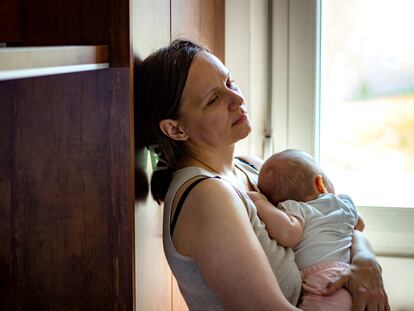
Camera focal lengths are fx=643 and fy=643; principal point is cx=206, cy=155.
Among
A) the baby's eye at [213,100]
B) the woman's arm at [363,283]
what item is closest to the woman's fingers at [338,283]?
the woman's arm at [363,283]

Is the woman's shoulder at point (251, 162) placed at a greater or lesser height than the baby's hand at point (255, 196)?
greater

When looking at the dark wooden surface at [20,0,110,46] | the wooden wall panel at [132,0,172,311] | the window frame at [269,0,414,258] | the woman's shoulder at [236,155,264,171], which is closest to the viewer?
the dark wooden surface at [20,0,110,46]

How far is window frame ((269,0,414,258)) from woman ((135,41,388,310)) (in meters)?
0.58

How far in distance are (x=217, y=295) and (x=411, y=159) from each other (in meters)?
1.09

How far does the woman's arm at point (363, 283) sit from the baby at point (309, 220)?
0.01 meters

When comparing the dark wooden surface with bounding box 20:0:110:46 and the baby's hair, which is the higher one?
the dark wooden surface with bounding box 20:0:110:46

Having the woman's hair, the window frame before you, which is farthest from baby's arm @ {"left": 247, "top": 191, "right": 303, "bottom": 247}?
the window frame

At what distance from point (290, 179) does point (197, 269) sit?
33 centimetres

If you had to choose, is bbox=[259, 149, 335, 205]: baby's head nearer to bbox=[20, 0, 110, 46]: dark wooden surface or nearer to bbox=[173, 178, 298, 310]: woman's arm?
bbox=[173, 178, 298, 310]: woman's arm

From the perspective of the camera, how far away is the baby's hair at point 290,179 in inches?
56.5

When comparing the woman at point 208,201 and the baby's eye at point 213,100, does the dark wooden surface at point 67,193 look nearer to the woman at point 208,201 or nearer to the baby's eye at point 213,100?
the woman at point 208,201

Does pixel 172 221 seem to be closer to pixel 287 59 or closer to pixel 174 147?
pixel 174 147

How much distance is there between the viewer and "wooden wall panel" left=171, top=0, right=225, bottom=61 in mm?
1517

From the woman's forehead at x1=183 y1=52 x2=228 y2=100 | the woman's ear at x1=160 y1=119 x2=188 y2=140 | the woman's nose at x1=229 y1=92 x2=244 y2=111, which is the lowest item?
the woman's ear at x1=160 y1=119 x2=188 y2=140
